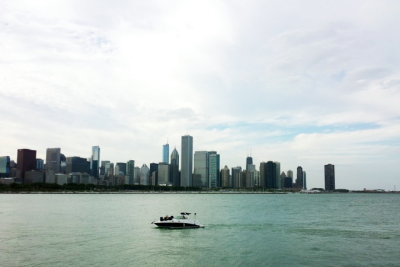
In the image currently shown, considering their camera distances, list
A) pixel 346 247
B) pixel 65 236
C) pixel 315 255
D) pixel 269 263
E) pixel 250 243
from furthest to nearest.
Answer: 1. pixel 65 236
2. pixel 250 243
3. pixel 346 247
4. pixel 315 255
5. pixel 269 263

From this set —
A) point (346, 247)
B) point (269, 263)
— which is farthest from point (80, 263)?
point (346, 247)

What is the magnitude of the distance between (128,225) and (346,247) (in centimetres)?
4520

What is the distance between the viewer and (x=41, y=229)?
249 ft

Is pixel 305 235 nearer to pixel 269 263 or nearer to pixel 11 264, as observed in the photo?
pixel 269 263

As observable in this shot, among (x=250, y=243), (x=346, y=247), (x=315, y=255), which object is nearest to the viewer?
(x=315, y=255)

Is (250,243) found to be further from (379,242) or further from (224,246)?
(379,242)

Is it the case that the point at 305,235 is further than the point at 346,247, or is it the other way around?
the point at 305,235

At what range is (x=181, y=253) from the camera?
2050 inches

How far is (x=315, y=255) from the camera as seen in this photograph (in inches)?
2007

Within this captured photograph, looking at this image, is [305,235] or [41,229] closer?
[305,235]

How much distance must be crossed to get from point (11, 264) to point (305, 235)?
4621 cm

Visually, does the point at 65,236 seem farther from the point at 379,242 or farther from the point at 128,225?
the point at 379,242

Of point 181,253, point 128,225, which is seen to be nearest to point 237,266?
point 181,253

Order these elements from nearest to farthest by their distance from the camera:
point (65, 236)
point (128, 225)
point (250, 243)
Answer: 1. point (250, 243)
2. point (65, 236)
3. point (128, 225)
